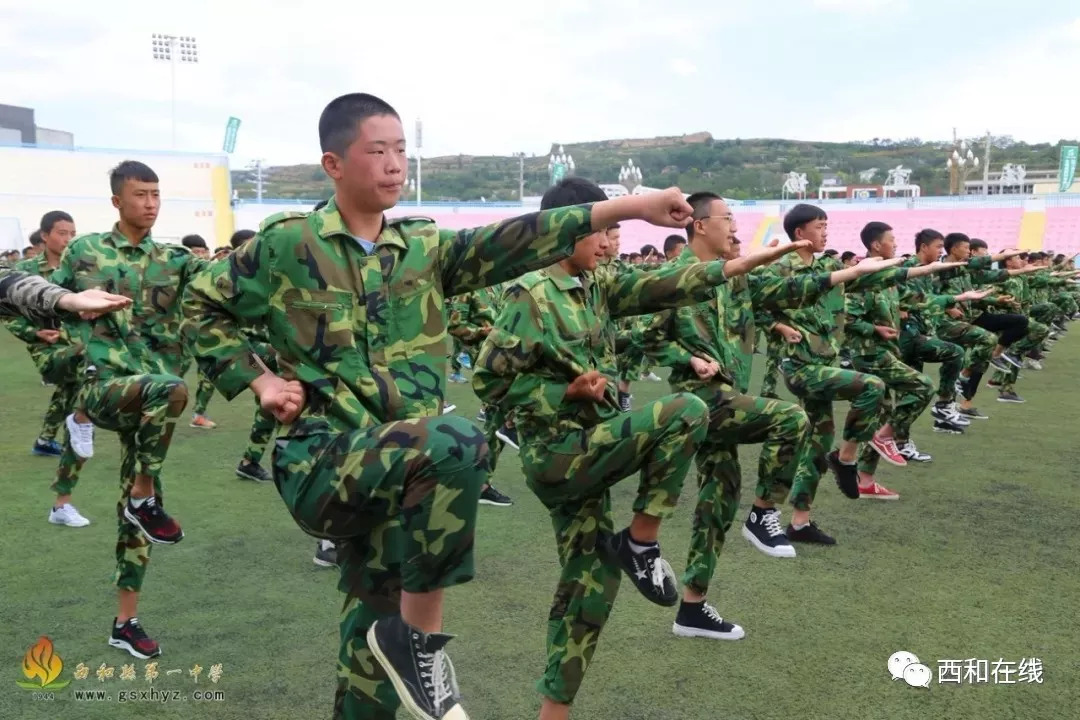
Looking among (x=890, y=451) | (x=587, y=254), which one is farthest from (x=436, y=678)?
(x=890, y=451)

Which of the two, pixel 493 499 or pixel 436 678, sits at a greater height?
pixel 436 678

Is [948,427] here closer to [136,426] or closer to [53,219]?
[136,426]

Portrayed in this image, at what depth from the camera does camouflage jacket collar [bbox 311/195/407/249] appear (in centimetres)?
306

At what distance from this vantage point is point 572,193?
13.8 feet

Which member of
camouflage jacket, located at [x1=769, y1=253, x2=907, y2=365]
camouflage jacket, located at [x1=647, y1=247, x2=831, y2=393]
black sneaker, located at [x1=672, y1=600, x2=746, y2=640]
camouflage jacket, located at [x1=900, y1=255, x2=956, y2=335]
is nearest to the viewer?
black sneaker, located at [x1=672, y1=600, x2=746, y2=640]

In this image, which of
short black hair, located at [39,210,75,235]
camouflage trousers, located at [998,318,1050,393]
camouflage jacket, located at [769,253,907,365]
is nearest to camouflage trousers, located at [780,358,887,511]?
camouflage jacket, located at [769,253,907,365]

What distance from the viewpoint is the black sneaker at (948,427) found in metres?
11.4

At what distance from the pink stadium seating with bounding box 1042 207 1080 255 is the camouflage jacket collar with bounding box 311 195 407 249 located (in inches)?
1403

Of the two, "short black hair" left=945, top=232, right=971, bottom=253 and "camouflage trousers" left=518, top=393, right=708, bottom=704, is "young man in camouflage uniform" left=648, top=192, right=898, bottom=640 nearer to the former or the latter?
"camouflage trousers" left=518, top=393, right=708, bottom=704

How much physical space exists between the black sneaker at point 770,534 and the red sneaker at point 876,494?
193 centimetres

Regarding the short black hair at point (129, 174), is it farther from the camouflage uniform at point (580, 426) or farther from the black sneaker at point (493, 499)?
the black sneaker at point (493, 499)

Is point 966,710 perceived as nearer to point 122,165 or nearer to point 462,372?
point 122,165

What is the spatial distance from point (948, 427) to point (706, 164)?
415 ft

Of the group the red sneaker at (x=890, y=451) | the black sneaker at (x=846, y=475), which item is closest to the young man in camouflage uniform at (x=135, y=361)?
the black sneaker at (x=846, y=475)
